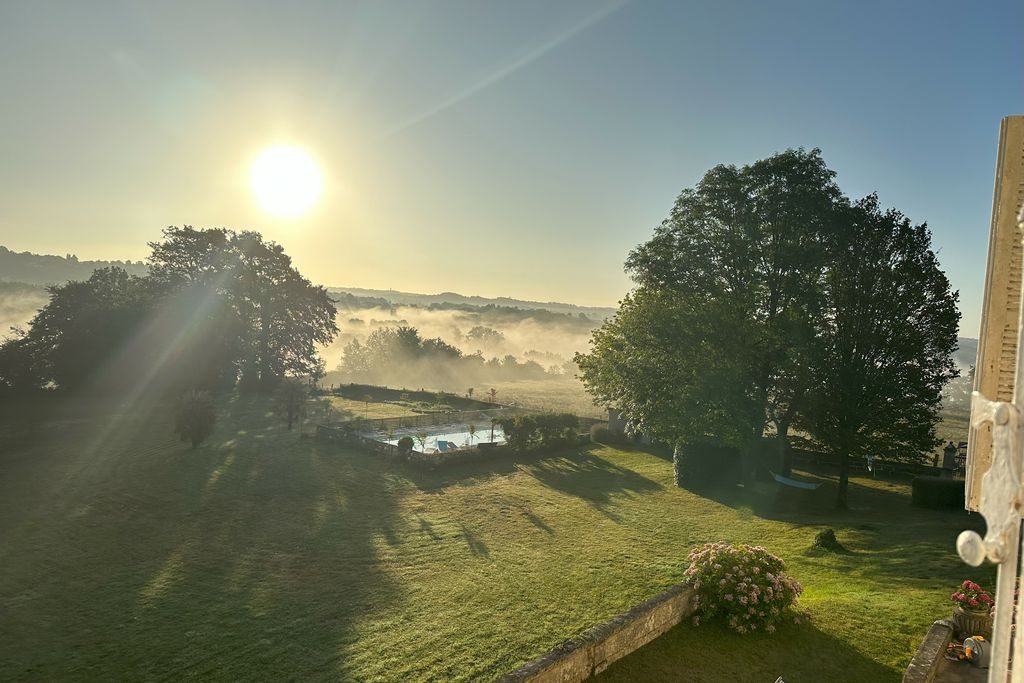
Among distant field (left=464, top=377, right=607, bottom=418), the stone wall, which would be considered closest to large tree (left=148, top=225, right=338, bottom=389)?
distant field (left=464, top=377, right=607, bottom=418)

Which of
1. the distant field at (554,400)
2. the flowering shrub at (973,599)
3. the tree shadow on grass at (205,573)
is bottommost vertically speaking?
the tree shadow on grass at (205,573)

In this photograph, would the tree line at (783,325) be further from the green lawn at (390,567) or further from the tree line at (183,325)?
the tree line at (183,325)

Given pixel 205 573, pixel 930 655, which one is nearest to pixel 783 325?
pixel 930 655

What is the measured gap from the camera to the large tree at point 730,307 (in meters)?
24.4

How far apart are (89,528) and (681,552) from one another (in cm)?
1924

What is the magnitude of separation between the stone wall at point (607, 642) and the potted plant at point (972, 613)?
15.8 ft

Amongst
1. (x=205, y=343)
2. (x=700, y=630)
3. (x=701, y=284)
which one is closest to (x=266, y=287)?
(x=205, y=343)

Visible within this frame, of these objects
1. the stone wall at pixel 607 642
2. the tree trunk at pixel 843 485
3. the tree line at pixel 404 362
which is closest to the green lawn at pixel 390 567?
the stone wall at pixel 607 642

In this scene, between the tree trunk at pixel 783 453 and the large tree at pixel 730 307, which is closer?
the large tree at pixel 730 307

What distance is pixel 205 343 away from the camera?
156 ft

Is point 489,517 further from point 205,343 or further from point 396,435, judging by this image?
point 205,343

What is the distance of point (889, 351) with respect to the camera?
827 inches

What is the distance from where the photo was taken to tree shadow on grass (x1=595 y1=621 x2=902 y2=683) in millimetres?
9719

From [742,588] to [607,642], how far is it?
11.1 feet
